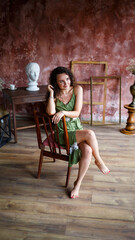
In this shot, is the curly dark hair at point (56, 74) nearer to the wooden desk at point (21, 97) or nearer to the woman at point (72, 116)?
the woman at point (72, 116)

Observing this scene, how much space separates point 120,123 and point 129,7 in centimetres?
210

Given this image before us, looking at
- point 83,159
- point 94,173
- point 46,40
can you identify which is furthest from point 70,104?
point 46,40

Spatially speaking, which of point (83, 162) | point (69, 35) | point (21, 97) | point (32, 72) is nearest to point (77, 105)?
point (83, 162)

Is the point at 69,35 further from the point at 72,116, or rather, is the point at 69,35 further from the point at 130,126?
the point at 72,116

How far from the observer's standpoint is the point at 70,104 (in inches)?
90.6

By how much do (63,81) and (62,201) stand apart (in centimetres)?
123

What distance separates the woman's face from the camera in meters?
2.24

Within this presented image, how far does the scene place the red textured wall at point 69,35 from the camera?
12.3 feet

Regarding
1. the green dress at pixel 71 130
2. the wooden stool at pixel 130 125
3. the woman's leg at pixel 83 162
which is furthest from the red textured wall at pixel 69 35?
the woman's leg at pixel 83 162

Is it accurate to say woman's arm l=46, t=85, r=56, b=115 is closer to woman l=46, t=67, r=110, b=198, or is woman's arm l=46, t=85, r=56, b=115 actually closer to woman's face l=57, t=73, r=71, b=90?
woman l=46, t=67, r=110, b=198

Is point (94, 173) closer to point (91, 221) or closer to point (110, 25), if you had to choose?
point (91, 221)

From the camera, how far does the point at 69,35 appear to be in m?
3.95

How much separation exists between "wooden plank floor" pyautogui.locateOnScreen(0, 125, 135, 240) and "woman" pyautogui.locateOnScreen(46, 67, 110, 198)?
0.20m

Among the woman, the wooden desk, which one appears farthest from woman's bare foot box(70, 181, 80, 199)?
the wooden desk
